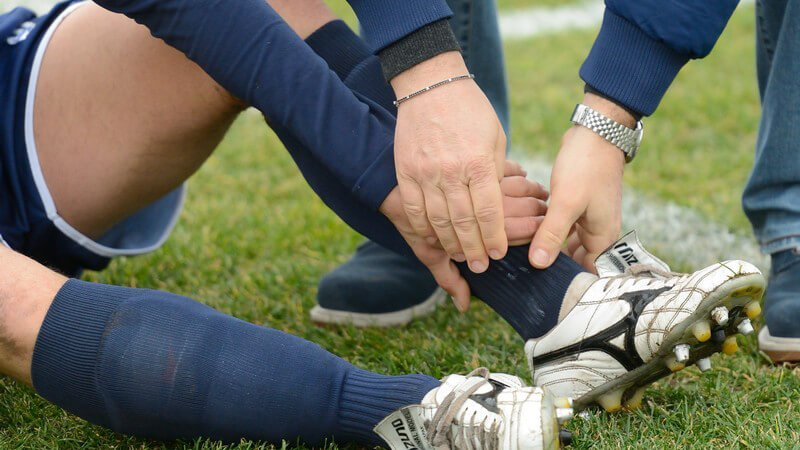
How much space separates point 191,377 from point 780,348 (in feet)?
3.13

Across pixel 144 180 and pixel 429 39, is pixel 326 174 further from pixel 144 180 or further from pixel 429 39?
pixel 144 180

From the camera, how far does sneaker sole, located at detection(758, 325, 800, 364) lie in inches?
60.3

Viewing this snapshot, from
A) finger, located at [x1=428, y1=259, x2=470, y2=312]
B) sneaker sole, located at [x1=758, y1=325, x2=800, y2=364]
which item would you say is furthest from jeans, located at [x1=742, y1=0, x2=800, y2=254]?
finger, located at [x1=428, y1=259, x2=470, y2=312]

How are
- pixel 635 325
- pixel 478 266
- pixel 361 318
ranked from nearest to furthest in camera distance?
pixel 635 325
pixel 478 266
pixel 361 318

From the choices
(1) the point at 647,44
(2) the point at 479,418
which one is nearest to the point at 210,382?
(2) the point at 479,418

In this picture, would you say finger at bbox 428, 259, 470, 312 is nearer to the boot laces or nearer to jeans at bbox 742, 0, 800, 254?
the boot laces

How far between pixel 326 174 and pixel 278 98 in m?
0.16

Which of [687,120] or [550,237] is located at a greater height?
[550,237]

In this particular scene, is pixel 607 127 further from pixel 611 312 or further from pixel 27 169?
pixel 27 169

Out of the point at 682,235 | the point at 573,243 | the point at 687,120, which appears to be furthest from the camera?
the point at 687,120

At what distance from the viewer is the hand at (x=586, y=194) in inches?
52.9

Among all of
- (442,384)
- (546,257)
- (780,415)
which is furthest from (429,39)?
(780,415)

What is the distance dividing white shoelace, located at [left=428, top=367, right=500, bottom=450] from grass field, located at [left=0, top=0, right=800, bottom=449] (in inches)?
6.4

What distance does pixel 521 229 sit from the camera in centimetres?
136
